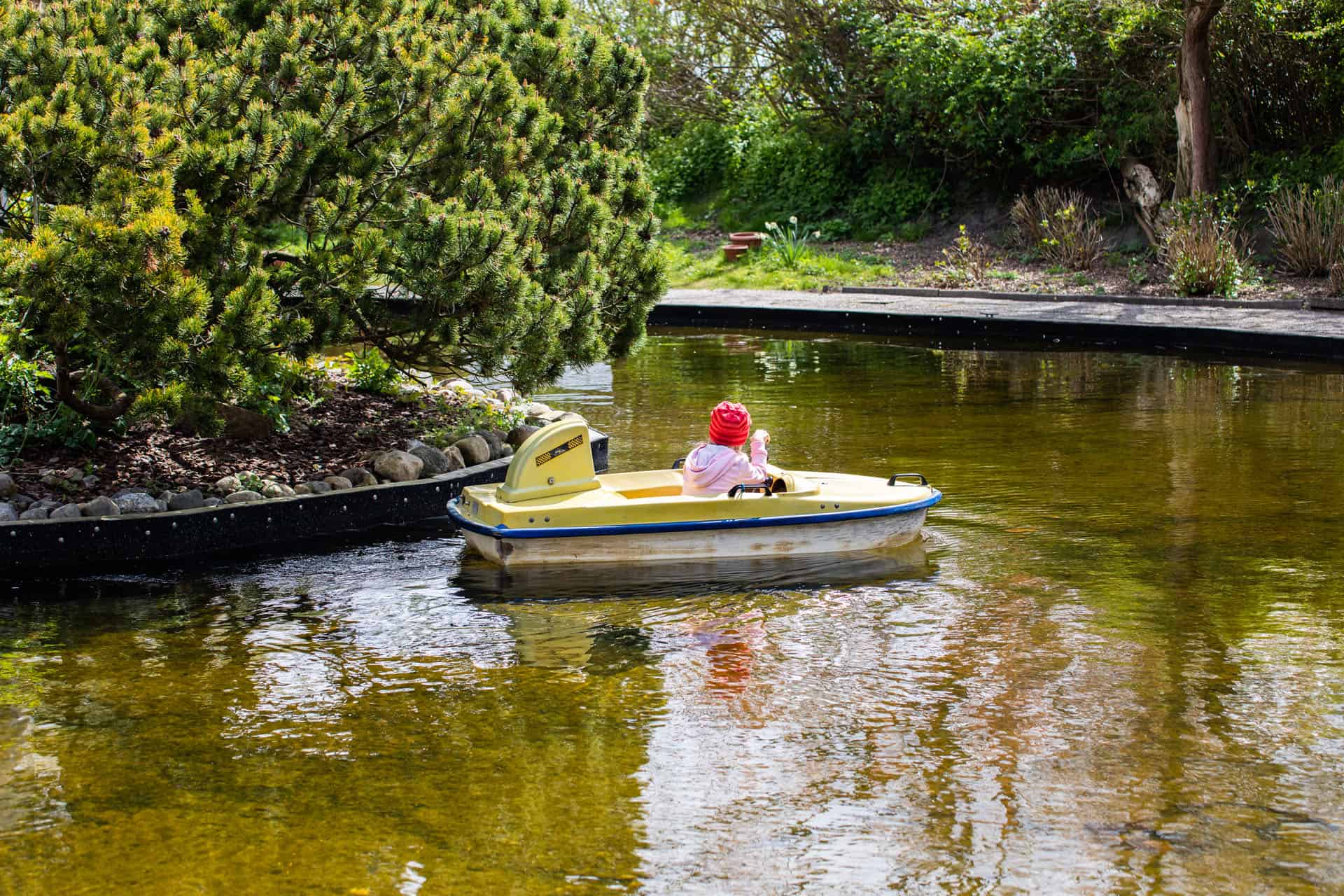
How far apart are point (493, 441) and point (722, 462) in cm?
228

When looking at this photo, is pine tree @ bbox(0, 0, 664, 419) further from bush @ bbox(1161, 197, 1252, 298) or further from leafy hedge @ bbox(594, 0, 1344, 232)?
leafy hedge @ bbox(594, 0, 1344, 232)

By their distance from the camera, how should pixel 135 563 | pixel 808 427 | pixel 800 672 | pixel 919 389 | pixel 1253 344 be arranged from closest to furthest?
pixel 800 672, pixel 135 563, pixel 808 427, pixel 919 389, pixel 1253 344

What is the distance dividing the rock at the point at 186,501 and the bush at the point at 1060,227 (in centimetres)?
1372

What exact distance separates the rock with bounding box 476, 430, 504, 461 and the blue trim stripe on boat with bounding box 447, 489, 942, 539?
1818mm

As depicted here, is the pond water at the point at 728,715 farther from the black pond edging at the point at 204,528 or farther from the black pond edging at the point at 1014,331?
the black pond edging at the point at 1014,331

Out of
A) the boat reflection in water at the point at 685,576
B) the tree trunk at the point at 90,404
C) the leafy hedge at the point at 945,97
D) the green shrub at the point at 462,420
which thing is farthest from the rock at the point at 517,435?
the leafy hedge at the point at 945,97

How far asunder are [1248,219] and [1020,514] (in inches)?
479

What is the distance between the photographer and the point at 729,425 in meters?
7.51

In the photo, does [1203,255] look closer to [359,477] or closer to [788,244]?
[788,244]

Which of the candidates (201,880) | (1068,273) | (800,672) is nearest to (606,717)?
(800,672)

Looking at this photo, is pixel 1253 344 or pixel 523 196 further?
pixel 1253 344

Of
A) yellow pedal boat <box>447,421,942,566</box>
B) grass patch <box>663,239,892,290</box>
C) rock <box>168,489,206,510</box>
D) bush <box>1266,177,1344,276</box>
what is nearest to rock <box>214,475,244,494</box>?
rock <box>168,489,206,510</box>

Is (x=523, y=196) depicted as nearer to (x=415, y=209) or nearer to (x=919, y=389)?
(x=415, y=209)

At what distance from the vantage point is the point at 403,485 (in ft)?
27.6
